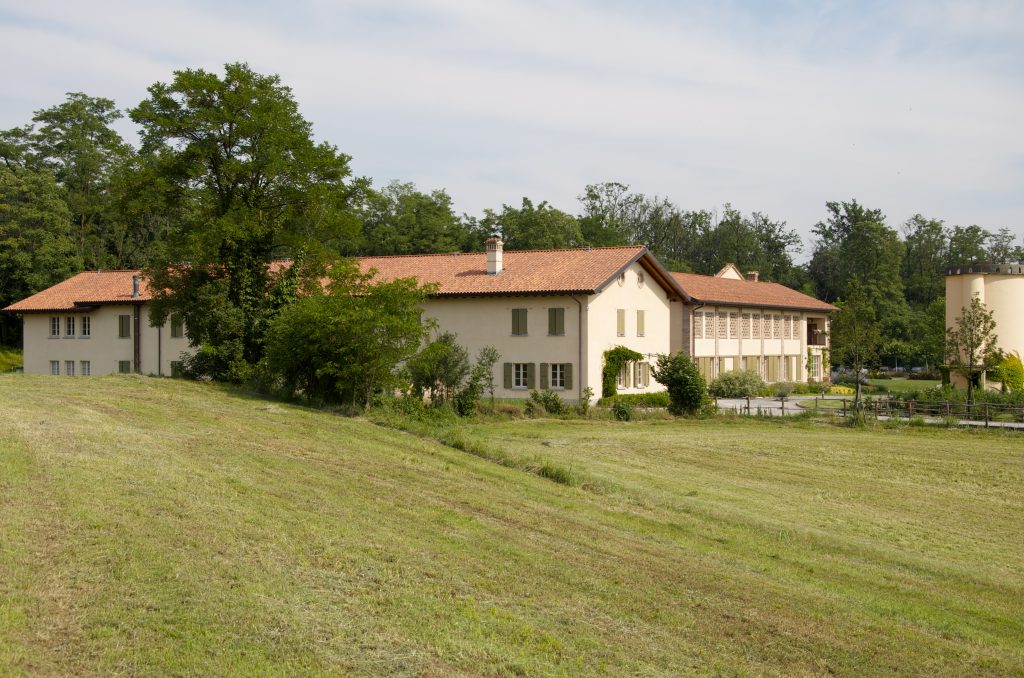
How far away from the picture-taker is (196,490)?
1371cm

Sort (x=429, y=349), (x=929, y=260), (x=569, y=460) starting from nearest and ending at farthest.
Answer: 1. (x=569, y=460)
2. (x=429, y=349)
3. (x=929, y=260)

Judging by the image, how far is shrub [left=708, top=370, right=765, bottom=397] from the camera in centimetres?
4769

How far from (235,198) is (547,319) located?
535 inches

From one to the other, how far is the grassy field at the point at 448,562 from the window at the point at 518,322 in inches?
726

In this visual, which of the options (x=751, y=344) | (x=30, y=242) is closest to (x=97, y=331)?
(x=30, y=242)

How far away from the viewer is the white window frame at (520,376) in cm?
4125

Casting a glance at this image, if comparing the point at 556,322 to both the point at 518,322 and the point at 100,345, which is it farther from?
the point at 100,345

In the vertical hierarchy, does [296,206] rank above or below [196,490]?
above

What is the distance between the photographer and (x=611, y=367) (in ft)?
135

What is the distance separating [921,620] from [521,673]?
5894 mm

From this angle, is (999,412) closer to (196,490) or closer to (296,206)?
(296,206)

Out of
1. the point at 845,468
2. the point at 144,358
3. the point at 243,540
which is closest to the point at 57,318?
the point at 144,358

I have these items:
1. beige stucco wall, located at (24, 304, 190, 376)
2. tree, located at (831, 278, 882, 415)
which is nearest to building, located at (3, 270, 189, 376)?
beige stucco wall, located at (24, 304, 190, 376)

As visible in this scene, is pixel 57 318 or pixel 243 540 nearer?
pixel 243 540
